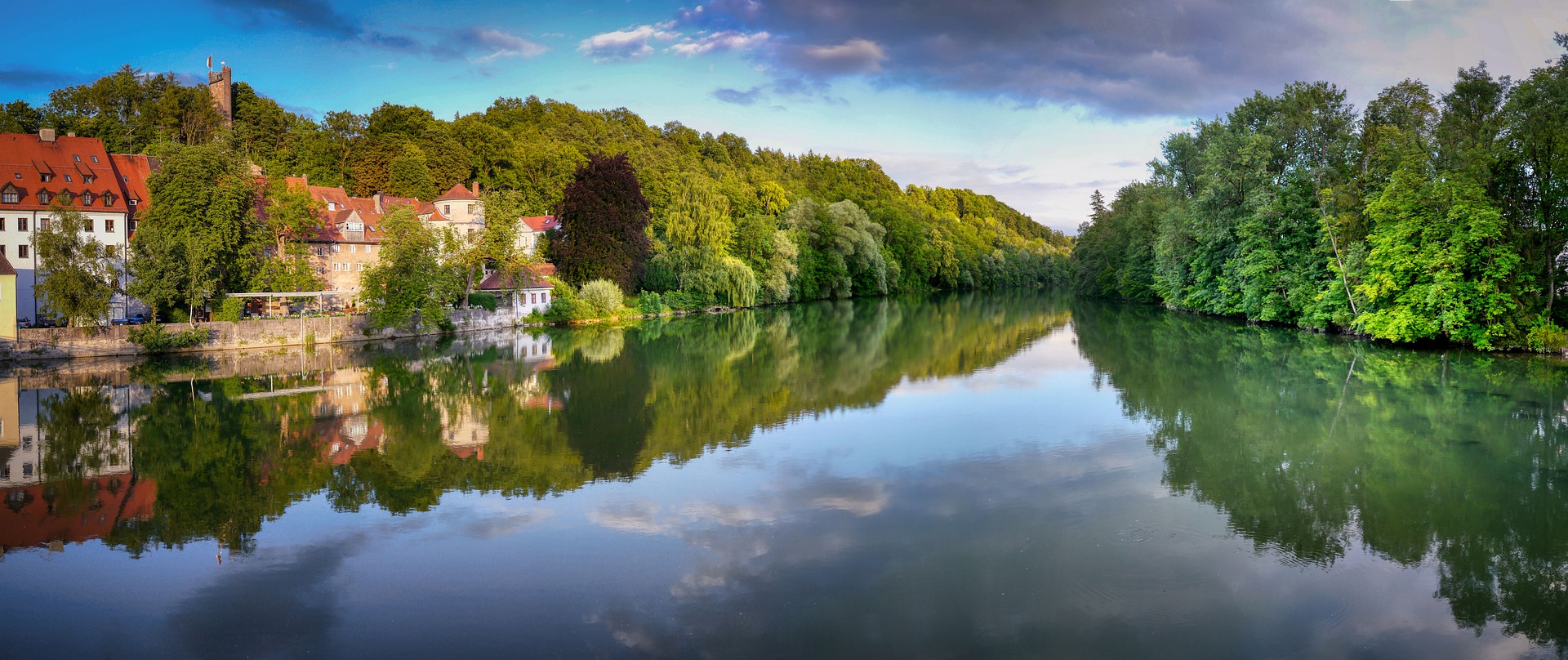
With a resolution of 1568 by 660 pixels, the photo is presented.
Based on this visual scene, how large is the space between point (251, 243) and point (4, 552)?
27.1m

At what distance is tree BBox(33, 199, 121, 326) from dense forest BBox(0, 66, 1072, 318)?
A: 1.24 metres

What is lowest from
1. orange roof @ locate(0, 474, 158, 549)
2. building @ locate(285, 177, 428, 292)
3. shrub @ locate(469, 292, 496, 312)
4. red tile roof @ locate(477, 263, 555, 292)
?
orange roof @ locate(0, 474, 158, 549)

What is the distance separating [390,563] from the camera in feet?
28.7

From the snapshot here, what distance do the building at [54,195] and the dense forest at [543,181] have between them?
3.18 meters

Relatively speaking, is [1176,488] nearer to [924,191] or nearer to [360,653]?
[360,653]

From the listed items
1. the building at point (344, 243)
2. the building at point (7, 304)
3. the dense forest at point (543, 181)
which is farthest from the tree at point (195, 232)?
the building at point (344, 243)

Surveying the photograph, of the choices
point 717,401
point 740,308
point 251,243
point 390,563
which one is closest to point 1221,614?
point 390,563

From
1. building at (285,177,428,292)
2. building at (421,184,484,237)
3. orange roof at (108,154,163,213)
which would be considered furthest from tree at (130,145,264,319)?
building at (421,184,484,237)

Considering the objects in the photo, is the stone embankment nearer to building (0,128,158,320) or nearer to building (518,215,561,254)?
building (0,128,158,320)

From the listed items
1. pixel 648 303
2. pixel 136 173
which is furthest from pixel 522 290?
pixel 136 173

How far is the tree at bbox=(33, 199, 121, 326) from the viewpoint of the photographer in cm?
2688

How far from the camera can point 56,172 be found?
116 ft

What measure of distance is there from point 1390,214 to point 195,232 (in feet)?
134

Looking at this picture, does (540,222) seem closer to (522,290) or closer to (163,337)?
(522,290)
